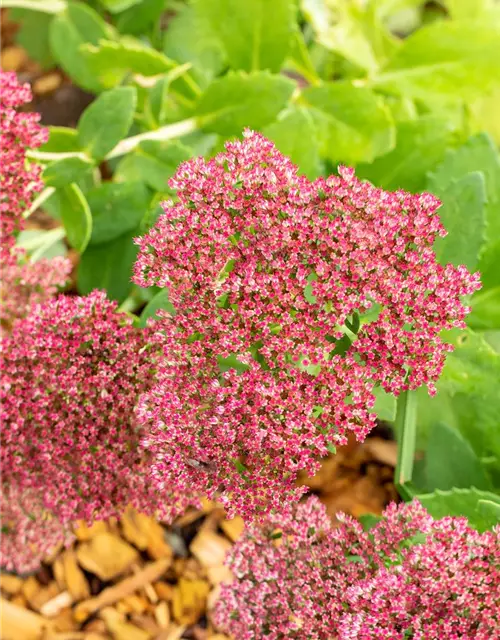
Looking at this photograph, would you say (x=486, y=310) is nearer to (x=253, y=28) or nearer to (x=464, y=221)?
(x=464, y=221)

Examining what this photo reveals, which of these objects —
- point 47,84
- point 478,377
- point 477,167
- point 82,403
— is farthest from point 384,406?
point 47,84

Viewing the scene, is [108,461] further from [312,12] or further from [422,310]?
[312,12]

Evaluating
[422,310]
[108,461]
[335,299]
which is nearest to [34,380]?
[108,461]

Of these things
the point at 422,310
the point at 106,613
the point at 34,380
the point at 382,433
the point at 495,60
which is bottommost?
the point at 106,613

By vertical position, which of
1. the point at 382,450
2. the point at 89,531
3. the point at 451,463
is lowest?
the point at 89,531

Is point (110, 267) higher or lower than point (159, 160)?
lower

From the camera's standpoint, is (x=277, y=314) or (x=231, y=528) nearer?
(x=277, y=314)

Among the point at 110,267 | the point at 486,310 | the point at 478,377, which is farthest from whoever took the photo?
the point at 110,267

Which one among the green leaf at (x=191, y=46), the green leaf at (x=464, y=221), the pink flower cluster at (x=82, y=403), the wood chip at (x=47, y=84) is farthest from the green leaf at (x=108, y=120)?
the wood chip at (x=47, y=84)

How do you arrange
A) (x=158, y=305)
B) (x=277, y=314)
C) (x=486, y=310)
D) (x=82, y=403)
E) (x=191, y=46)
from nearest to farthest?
1. (x=277, y=314)
2. (x=82, y=403)
3. (x=158, y=305)
4. (x=486, y=310)
5. (x=191, y=46)
